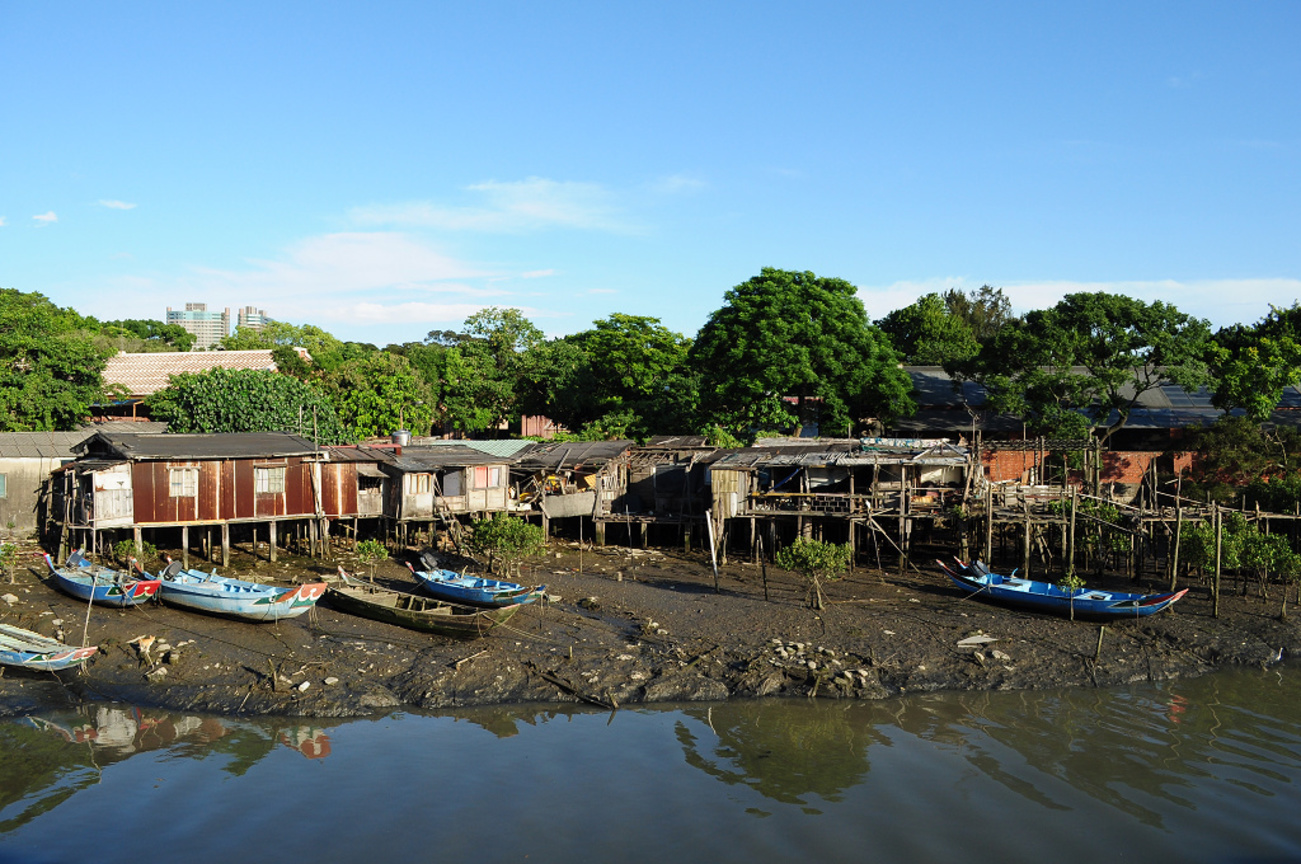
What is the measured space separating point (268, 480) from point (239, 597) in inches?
322

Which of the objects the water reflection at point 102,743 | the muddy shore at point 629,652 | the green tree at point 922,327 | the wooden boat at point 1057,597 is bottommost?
the water reflection at point 102,743

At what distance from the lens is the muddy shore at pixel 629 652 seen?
65.1 feet

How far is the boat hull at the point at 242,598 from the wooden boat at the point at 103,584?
0.50 meters

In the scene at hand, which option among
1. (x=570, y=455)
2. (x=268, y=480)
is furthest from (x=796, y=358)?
(x=268, y=480)

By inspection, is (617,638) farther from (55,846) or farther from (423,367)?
(423,367)

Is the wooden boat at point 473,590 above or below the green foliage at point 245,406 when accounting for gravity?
below

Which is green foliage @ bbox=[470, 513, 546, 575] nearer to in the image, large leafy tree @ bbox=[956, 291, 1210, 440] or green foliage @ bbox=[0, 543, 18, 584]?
green foliage @ bbox=[0, 543, 18, 584]

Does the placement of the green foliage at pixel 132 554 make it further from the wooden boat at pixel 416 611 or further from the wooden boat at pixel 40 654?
the wooden boat at pixel 40 654

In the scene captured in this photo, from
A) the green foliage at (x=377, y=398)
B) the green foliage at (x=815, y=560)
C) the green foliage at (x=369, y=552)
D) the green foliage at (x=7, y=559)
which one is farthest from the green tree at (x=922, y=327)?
the green foliage at (x=7, y=559)

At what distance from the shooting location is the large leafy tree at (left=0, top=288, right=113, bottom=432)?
120 ft

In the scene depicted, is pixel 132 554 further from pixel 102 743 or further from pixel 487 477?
pixel 102 743

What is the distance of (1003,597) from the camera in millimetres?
26281

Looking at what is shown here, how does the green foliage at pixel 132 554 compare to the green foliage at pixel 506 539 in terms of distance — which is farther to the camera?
the green foliage at pixel 506 539

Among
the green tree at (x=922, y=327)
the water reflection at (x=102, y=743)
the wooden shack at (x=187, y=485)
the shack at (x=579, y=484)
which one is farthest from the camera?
the green tree at (x=922, y=327)
